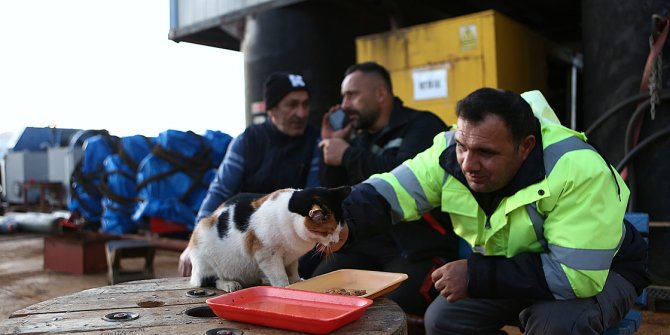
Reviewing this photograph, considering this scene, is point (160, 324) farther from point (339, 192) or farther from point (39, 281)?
point (39, 281)

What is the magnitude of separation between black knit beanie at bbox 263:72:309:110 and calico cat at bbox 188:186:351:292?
1169 mm

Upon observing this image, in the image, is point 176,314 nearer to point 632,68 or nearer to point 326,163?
point 326,163

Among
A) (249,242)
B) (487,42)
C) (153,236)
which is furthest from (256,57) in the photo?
(249,242)

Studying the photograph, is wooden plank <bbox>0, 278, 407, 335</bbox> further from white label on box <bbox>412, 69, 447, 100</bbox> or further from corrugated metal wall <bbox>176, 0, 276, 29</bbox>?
corrugated metal wall <bbox>176, 0, 276, 29</bbox>

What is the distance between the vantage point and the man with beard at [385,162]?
7.68 feet

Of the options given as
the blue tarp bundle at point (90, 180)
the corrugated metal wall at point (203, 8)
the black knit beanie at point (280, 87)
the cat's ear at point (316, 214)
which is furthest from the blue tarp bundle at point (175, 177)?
the cat's ear at point (316, 214)

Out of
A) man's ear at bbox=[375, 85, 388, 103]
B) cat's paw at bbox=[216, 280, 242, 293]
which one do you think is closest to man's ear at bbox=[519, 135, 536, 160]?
cat's paw at bbox=[216, 280, 242, 293]

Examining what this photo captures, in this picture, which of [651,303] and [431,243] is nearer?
[431,243]

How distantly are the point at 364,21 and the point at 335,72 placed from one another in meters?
0.84

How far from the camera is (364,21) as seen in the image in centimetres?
632

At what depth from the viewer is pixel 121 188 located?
5555 millimetres

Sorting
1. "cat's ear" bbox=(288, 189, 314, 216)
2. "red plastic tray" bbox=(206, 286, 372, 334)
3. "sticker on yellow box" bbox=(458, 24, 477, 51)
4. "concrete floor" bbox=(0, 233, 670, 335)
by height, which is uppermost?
"sticker on yellow box" bbox=(458, 24, 477, 51)

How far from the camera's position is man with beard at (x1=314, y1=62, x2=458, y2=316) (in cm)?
234

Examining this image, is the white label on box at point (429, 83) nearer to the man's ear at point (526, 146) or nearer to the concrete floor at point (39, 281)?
the concrete floor at point (39, 281)
